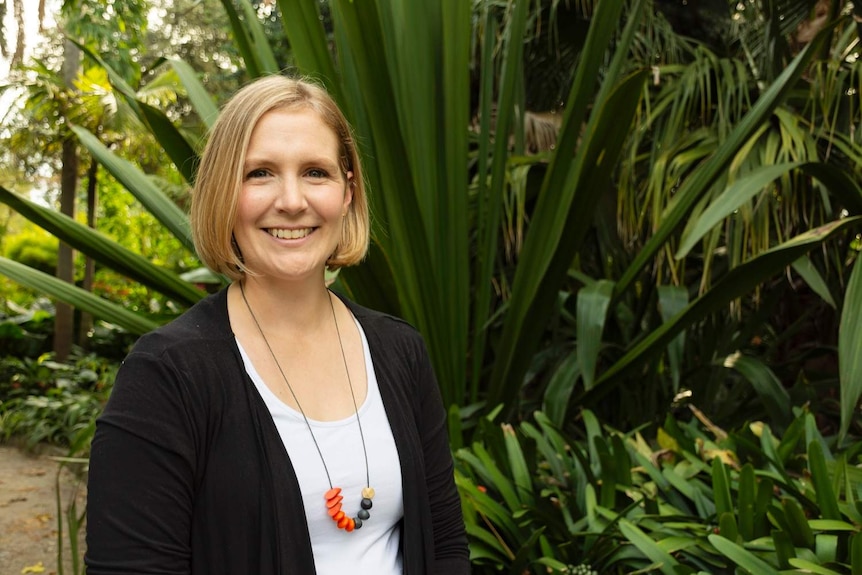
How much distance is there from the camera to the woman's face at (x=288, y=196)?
45.9 inches

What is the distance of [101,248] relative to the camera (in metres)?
2.41

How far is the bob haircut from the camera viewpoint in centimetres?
114

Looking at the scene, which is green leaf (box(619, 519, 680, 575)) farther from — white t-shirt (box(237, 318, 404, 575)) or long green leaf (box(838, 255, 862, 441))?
white t-shirt (box(237, 318, 404, 575))

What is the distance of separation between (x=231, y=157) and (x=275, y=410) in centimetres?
34

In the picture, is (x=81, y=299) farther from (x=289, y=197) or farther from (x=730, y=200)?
(x=730, y=200)

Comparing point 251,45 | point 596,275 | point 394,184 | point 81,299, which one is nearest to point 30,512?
point 81,299

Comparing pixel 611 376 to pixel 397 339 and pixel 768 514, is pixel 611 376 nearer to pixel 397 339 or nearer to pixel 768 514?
pixel 768 514

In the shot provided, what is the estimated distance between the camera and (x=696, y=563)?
1887 millimetres

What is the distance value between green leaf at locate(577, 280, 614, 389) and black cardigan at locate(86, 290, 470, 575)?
1386 mm

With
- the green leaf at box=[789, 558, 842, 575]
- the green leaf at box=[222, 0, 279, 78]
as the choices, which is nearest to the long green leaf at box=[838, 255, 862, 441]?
the green leaf at box=[789, 558, 842, 575]

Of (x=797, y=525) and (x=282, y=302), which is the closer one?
(x=282, y=302)

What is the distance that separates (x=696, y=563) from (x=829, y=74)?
6.45ft

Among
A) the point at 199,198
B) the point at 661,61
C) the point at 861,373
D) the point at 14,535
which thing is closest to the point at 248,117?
the point at 199,198

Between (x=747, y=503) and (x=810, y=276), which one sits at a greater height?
(x=810, y=276)
